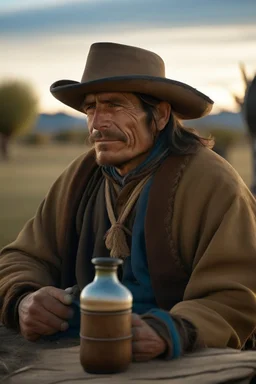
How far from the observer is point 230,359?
12.4 ft

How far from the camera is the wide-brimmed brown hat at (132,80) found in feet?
14.4

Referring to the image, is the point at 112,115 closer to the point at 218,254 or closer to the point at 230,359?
the point at 218,254

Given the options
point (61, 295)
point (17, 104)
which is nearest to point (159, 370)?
point (61, 295)

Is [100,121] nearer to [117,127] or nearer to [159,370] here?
[117,127]

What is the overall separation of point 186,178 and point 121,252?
0.48 m

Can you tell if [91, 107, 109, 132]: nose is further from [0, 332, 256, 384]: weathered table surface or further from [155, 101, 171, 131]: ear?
[0, 332, 256, 384]: weathered table surface

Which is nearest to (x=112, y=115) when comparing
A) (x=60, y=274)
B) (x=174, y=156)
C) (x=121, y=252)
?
(x=174, y=156)

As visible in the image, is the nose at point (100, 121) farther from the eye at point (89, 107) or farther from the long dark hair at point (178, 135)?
the long dark hair at point (178, 135)

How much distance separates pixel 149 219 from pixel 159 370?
935mm

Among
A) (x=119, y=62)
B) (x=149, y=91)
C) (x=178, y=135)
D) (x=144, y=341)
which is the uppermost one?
(x=119, y=62)

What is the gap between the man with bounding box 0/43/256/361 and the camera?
417 centimetres

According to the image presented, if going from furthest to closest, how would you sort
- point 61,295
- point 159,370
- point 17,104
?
point 17,104
point 61,295
point 159,370

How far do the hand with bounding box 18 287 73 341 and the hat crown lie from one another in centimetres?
109

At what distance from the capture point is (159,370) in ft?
11.9
